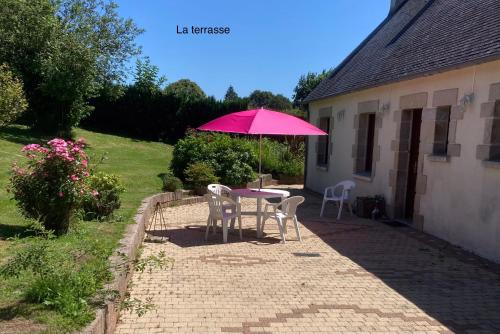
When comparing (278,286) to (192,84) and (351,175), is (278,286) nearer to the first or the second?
(351,175)

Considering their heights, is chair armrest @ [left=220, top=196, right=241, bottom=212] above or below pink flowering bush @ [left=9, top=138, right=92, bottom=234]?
below

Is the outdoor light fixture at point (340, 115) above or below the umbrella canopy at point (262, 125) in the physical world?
above

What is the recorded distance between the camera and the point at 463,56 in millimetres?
7262

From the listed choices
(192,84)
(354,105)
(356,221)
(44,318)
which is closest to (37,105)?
(354,105)

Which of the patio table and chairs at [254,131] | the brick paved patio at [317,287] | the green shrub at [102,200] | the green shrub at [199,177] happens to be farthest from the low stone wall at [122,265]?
the green shrub at [199,177]

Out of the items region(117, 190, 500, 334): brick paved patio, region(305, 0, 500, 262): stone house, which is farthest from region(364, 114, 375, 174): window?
region(117, 190, 500, 334): brick paved patio

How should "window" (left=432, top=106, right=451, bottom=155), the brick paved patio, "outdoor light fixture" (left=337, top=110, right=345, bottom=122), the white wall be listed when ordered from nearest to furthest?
the brick paved patio
the white wall
"window" (left=432, top=106, right=451, bottom=155)
"outdoor light fixture" (left=337, top=110, right=345, bottom=122)

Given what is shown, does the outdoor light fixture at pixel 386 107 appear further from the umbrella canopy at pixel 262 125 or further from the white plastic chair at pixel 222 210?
Answer: the white plastic chair at pixel 222 210

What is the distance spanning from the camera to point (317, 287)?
5.25m

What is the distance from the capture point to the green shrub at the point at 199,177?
475 inches

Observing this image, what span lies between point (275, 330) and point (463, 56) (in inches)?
221

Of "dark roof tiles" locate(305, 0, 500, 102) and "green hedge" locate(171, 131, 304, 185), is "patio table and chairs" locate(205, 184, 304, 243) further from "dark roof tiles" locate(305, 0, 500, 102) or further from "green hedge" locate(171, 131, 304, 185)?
"green hedge" locate(171, 131, 304, 185)

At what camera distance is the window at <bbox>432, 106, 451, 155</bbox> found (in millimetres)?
8099

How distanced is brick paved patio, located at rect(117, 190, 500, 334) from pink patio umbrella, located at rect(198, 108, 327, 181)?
6.09 feet
